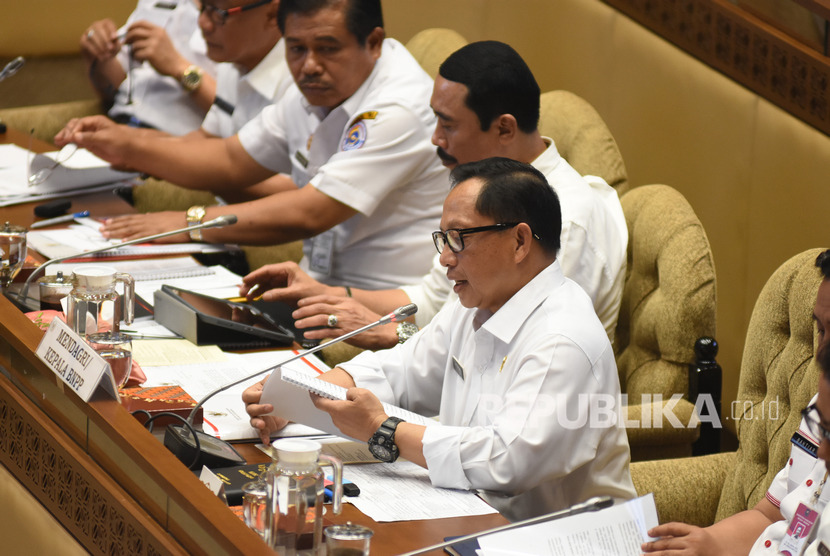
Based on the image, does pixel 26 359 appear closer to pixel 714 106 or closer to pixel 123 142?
pixel 123 142

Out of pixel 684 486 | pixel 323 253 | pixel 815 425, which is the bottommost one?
pixel 323 253

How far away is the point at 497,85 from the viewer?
8.04ft

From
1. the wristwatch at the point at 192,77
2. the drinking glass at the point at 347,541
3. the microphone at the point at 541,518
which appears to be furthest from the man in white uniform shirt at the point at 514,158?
the wristwatch at the point at 192,77

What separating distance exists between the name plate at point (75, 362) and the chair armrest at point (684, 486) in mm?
995

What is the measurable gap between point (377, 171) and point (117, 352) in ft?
3.87

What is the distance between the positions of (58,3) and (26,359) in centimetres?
315

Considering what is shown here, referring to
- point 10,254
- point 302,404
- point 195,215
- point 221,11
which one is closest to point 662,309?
point 302,404

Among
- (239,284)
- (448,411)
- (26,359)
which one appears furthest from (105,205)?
(448,411)

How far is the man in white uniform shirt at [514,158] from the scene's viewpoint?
238cm

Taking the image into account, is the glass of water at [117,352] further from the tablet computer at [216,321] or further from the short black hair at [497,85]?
the short black hair at [497,85]

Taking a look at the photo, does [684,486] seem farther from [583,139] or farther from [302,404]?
[583,139]

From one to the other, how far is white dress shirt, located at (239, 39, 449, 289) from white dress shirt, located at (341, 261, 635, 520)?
1.02 metres

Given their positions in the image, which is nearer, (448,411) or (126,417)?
(126,417)

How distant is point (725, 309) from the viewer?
3.25 m
